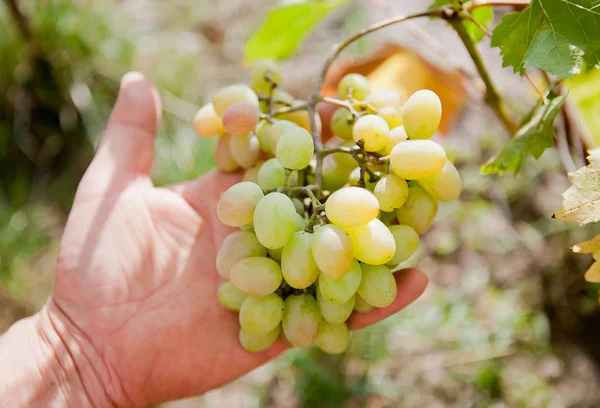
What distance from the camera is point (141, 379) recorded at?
0.90 metres

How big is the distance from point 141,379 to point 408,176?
0.59 metres

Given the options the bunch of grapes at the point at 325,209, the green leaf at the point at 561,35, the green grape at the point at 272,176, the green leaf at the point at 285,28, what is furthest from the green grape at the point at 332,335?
the green leaf at the point at 285,28

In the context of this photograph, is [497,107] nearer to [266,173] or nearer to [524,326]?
[266,173]

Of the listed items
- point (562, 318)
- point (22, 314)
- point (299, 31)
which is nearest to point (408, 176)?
point (299, 31)

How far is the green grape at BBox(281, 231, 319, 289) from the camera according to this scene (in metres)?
0.67

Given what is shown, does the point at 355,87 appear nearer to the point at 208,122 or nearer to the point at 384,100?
the point at 384,100

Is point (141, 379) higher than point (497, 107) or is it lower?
lower

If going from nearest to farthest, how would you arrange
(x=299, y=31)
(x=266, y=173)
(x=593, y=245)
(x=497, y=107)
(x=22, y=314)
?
(x=593, y=245), (x=266, y=173), (x=497, y=107), (x=299, y=31), (x=22, y=314)

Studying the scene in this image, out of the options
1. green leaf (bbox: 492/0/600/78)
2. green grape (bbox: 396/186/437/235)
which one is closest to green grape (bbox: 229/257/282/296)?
green grape (bbox: 396/186/437/235)

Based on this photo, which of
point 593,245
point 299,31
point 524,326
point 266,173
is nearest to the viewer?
point 593,245

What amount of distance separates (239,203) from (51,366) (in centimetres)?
48

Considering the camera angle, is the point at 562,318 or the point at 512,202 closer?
the point at 562,318

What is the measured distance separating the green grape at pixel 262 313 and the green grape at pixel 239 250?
6 centimetres

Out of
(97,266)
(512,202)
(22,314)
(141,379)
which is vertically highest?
(97,266)
